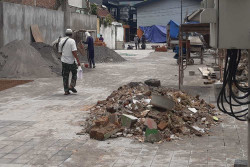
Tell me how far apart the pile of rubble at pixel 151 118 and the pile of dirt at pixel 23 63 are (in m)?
8.81

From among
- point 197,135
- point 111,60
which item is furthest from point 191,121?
point 111,60

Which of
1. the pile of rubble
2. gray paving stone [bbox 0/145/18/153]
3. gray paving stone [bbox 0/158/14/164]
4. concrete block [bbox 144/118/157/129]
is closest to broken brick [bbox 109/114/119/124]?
the pile of rubble

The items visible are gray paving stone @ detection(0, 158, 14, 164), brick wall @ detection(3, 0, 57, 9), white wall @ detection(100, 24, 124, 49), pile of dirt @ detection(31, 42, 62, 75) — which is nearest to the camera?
gray paving stone @ detection(0, 158, 14, 164)

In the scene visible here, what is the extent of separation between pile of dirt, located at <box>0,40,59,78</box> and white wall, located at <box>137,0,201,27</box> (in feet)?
146

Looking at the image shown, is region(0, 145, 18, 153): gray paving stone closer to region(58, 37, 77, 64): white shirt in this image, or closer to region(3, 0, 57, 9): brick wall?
region(58, 37, 77, 64): white shirt

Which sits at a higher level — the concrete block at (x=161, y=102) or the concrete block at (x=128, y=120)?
the concrete block at (x=161, y=102)

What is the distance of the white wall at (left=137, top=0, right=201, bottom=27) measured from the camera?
205 feet

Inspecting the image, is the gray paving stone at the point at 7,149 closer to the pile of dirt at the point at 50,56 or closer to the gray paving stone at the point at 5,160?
the gray paving stone at the point at 5,160

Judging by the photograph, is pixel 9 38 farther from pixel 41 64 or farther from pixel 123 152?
pixel 123 152

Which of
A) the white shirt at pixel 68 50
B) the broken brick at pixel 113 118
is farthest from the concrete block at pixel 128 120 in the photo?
Answer: the white shirt at pixel 68 50

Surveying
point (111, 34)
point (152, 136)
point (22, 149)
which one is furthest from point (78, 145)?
point (111, 34)

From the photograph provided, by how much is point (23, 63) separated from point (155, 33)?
38396 millimetres

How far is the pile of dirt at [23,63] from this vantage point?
18.1m

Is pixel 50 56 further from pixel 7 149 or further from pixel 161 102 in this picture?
pixel 7 149
